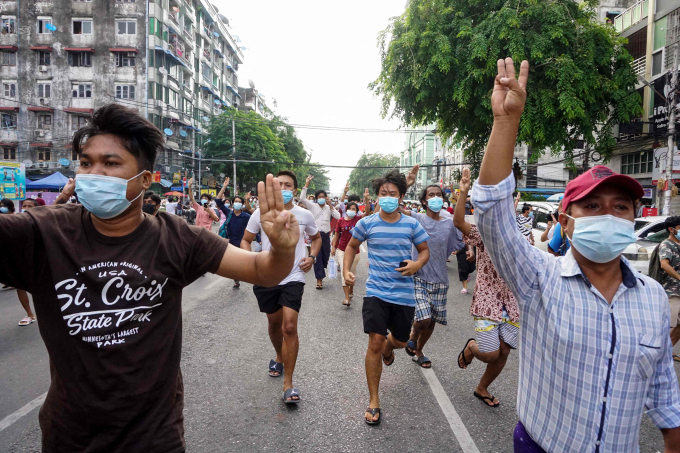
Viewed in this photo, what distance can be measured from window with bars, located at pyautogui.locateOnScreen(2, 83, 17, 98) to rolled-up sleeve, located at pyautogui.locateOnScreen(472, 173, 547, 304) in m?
44.1

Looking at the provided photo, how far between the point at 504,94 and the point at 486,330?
8.75 ft

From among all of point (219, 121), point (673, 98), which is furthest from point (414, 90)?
point (219, 121)

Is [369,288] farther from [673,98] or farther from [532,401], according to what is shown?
[673,98]

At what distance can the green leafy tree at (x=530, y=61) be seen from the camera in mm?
12625

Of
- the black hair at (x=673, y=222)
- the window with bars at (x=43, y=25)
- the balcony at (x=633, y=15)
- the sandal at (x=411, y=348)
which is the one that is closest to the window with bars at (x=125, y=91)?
the window with bars at (x=43, y=25)

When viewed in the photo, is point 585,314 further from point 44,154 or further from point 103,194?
point 44,154

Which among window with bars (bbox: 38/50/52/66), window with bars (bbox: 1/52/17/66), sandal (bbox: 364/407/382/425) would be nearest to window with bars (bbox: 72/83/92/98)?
window with bars (bbox: 38/50/52/66)

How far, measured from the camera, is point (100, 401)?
165 cm

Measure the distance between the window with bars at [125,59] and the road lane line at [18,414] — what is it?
37410 millimetres

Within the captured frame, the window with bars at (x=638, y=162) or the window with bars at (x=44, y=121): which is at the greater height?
the window with bars at (x=44, y=121)

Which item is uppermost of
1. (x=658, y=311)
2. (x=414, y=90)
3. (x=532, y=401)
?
(x=414, y=90)

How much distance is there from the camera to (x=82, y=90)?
36.1 meters

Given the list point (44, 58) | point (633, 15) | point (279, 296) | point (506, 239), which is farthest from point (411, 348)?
point (44, 58)

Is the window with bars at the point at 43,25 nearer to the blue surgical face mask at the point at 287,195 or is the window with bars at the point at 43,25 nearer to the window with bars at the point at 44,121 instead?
the window with bars at the point at 44,121
